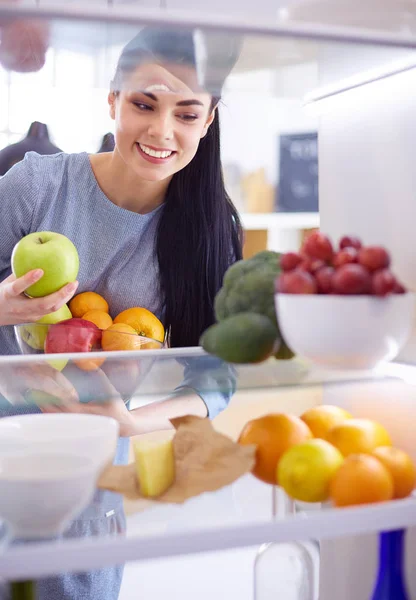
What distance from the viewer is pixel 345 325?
62 centimetres

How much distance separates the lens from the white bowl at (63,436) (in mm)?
609

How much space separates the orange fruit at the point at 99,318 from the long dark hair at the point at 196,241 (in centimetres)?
19

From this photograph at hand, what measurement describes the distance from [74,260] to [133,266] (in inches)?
12.2

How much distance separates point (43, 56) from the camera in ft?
2.19

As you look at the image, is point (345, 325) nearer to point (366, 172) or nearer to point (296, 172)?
point (366, 172)

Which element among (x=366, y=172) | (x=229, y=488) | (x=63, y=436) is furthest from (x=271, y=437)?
(x=366, y=172)

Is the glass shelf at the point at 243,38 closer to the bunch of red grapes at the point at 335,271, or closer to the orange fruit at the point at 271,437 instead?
the bunch of red grapes at the point at 335,271

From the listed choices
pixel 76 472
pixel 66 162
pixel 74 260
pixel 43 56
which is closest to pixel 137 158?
pixel 74 260

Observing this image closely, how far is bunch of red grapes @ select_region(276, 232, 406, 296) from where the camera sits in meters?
0.62

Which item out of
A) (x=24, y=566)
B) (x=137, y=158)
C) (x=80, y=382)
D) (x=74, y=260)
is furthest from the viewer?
(x=137, y=158)

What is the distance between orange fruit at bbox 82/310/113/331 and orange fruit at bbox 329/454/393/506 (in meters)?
0.49

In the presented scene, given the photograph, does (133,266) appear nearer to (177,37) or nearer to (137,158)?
(137,158)

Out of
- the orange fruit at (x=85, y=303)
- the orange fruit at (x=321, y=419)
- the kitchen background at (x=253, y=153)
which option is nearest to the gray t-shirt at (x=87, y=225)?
the orange fruit at (x=85, y=303)

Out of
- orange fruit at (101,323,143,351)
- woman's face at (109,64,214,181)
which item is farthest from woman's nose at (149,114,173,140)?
orange fruit at (101,323,143,351)
